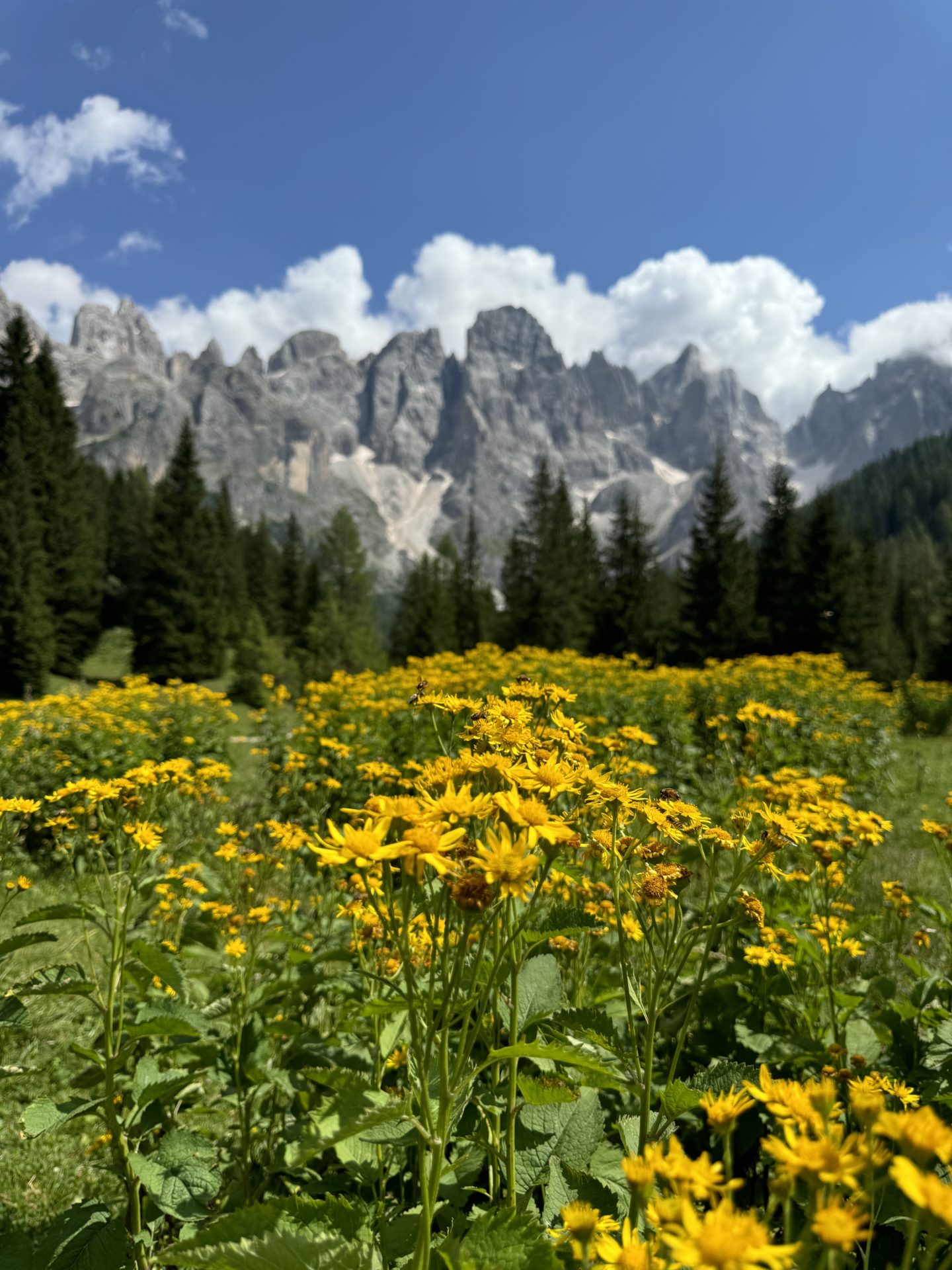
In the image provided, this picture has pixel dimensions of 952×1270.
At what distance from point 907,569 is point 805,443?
158 meters

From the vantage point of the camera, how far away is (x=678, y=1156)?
0.68m

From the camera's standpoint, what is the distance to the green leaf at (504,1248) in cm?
78

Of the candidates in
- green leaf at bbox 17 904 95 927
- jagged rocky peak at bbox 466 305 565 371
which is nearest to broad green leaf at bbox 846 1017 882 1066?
green leaf at bbox 17 904 95 927

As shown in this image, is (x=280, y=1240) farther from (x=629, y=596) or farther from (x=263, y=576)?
(x=263, y=576)

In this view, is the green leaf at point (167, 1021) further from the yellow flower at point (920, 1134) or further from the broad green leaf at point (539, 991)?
the yellow flower at point (920, 1134)

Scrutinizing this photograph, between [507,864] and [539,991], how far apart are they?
0.72m

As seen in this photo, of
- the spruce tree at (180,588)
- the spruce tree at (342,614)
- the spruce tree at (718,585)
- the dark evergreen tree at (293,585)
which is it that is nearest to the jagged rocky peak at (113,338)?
the dark evergreen tree at (293,585)

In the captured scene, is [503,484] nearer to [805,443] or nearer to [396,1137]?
[805,443]

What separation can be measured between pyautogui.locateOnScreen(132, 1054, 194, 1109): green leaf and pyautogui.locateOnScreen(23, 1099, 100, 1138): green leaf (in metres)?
0.10

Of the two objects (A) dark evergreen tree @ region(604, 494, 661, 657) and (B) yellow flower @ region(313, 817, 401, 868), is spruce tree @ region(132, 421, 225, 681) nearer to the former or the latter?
(A) dark evergreen tree @ region(604, 494, 661, 657)

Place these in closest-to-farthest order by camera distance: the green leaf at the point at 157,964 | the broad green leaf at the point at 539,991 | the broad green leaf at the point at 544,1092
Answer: the broad green leaf at the point at 544,1092
the broad green leaf at the point at 539,991
the green leaf at the point at 157,964

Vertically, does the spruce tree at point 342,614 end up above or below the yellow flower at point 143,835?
above

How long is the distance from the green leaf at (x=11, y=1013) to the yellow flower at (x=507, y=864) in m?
1.24

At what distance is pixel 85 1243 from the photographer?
1293 millimetres
